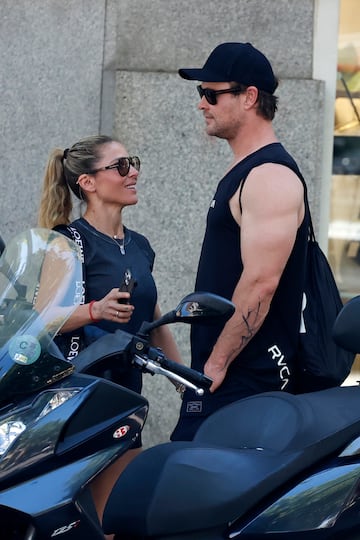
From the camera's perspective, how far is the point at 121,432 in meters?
2.77

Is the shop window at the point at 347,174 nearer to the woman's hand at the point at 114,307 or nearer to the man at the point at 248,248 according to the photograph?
the man at the point at 248,248

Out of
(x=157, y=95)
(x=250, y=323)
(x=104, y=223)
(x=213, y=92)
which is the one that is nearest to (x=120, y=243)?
(x=104, y=223)

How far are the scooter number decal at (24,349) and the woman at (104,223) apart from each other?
107 cm

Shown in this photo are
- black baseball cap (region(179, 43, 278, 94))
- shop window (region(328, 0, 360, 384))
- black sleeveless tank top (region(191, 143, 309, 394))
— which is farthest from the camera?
shop window (region(328, 0, 360, 384))

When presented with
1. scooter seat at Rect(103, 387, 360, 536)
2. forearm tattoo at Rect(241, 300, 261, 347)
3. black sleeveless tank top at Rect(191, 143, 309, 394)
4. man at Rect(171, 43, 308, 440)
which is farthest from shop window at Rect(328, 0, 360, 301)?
scooter seat at Rect(103, 387, 360, 536)

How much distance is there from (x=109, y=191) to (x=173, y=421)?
234cm

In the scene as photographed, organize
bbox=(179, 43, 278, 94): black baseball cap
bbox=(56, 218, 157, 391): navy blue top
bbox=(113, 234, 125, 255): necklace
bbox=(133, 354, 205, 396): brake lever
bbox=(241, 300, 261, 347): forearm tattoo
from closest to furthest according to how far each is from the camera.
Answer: bbox=(133, 354, 205, 396): brake lever < bbox=(241, 300, 261, 347): forearm tattoo < bbox=(179, 43, 278, 94): black baseball cap < bbox=(56, 218, 157, 391): navy blue top < bbox=(113, 234, 125, 255): necklace

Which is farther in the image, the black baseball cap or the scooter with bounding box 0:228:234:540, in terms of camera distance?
the black baseball cap

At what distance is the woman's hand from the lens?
10.4ft

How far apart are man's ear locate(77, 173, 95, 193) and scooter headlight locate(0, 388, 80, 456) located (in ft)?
5.39

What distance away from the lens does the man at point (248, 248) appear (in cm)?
353

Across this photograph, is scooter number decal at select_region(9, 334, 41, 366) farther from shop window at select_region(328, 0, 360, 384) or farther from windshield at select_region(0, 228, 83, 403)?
shop window at select_region(328, 0, 360, 384)

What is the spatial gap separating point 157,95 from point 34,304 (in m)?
3.56

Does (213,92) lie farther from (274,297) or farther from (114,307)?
(114,307)
